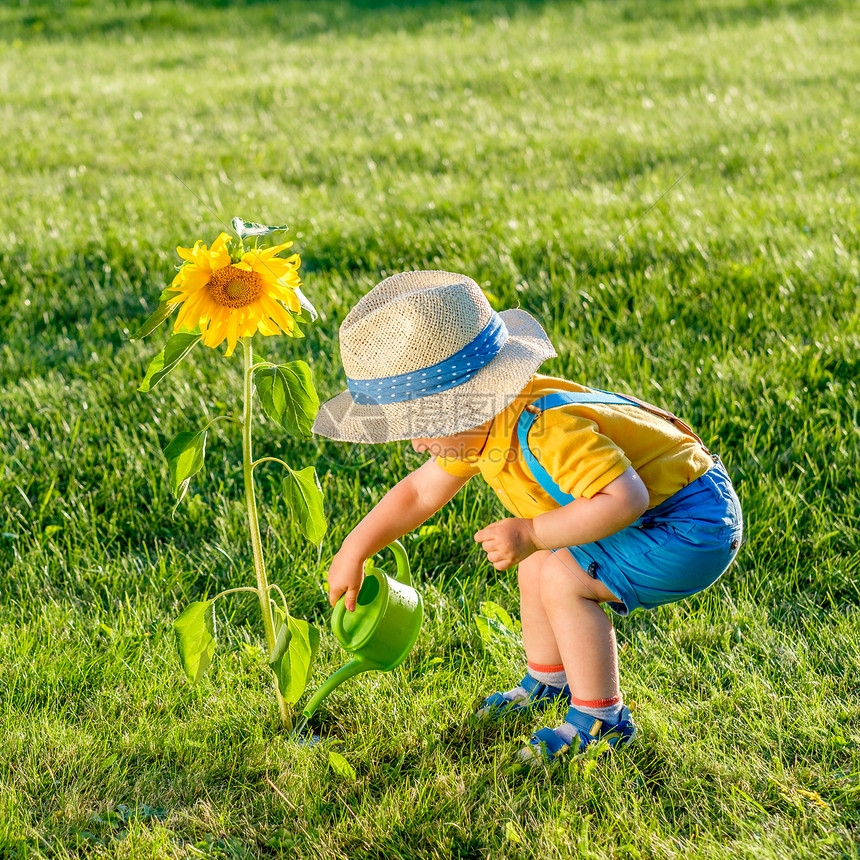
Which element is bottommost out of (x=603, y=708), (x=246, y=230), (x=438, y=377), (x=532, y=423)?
(x=603, y=708)

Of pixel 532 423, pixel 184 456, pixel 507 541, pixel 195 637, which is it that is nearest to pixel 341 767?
pixel 195 637

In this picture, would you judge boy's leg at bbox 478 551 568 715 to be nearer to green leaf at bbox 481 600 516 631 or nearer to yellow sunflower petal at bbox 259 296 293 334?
green leaf at bbox 481 600 516 631

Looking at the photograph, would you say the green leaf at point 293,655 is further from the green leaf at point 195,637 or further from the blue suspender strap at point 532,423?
the blue suspender strap at point 532,423

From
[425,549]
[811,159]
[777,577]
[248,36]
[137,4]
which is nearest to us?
[777,577]

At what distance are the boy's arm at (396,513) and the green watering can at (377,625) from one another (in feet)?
0.17

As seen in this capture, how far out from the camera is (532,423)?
177cm

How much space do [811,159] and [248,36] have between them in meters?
7.10

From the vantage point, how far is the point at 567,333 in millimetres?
3531

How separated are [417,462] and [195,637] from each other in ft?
4.11

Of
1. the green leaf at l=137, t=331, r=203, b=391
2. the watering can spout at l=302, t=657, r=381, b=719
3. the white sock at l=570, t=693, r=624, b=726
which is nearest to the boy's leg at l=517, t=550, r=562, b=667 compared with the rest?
the white sock at l=570, t=693, r=624, b=726

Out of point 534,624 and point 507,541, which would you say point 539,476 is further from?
point 534,624

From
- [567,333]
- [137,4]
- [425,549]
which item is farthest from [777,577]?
[137,4]

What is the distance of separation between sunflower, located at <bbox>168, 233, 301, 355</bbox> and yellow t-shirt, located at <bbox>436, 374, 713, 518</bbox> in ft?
1.53

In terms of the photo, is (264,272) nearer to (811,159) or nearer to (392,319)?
(392,319)
